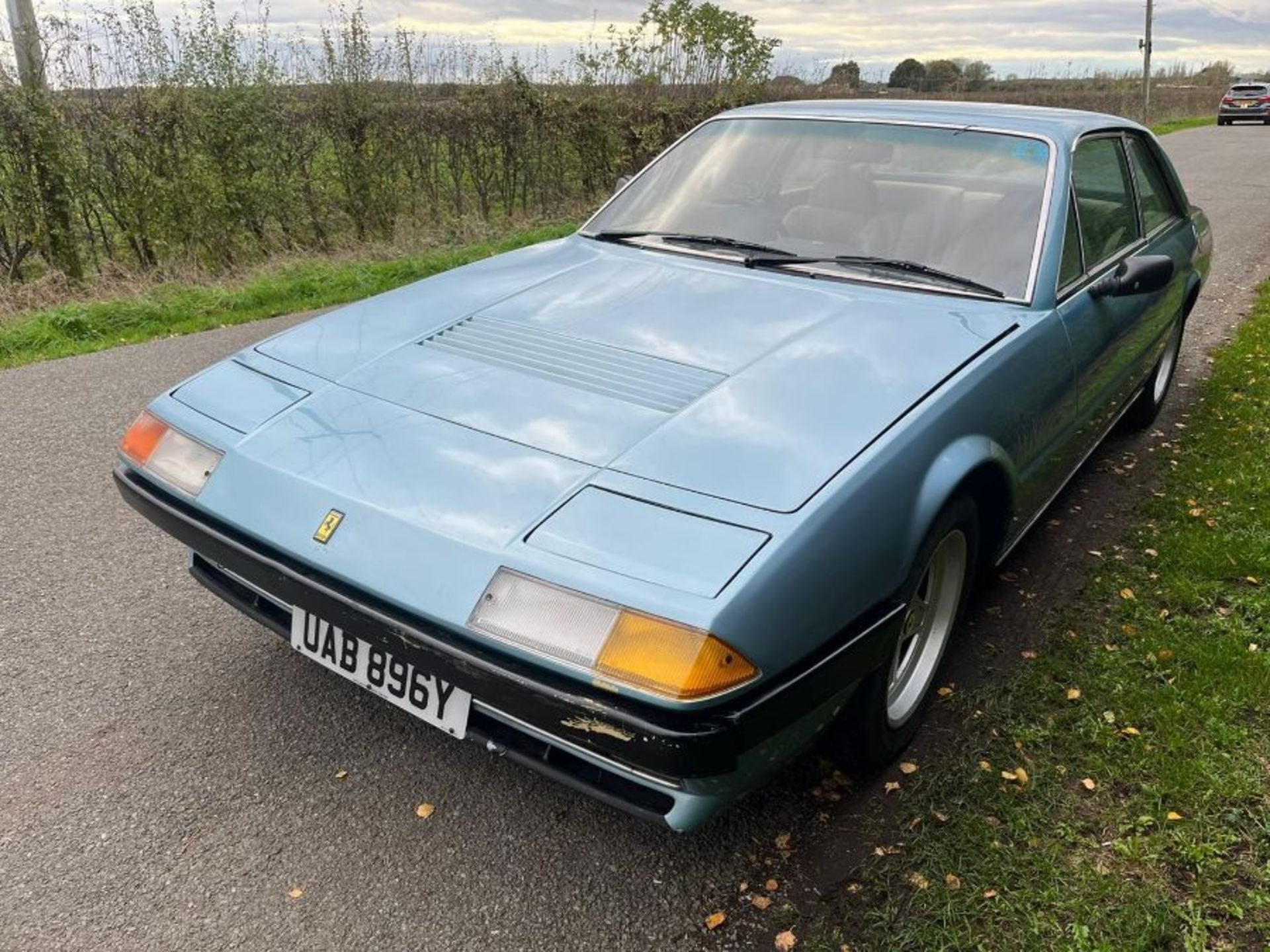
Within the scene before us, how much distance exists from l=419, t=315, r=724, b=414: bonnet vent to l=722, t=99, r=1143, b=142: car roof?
1.56m

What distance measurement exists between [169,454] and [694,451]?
4.28ft

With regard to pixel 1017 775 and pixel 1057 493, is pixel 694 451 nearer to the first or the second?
pixel 1017 775

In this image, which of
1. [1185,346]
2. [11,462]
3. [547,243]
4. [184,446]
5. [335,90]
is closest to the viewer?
[184,446]

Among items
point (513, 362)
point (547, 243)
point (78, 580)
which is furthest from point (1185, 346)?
point (78, 580)

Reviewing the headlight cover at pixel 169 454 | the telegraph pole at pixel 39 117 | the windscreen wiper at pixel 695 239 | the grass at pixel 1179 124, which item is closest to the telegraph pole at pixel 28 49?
the telegraph pole at pixel 39 117

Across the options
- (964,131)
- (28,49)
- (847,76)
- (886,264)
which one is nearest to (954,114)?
(964,131)

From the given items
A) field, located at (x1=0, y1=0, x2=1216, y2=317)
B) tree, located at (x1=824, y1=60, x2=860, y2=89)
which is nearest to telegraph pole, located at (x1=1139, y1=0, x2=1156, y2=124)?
tree, located at (x1=824, y1=60, x2=860, y2=89)

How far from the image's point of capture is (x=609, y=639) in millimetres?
1619

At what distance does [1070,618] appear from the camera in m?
3.03

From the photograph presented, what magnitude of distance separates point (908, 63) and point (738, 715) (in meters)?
37.1

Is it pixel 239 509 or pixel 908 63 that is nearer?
pixel 239 509

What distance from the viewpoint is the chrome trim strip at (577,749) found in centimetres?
170

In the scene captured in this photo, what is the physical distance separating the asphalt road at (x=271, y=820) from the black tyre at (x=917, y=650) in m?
0.15

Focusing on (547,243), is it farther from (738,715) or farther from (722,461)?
(738,715)
